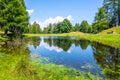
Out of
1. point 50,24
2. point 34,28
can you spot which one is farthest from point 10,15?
point 50,24

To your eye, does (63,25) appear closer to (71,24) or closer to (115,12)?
(71,24)

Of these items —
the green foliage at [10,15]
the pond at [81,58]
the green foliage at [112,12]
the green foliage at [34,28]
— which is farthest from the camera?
the green foliage at [34,28]

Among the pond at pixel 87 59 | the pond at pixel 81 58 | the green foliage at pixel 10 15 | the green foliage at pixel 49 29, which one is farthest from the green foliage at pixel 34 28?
the pond at pixel 87 59

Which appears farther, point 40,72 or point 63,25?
point 63,25

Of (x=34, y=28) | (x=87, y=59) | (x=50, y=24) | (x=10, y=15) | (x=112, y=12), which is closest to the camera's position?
(x=87, y=59)

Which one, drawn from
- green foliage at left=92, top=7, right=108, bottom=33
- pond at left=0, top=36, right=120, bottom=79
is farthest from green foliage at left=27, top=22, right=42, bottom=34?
pond at left=0, top=36, right=120, bottom=79

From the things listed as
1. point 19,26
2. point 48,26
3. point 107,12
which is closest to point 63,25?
point 48,26

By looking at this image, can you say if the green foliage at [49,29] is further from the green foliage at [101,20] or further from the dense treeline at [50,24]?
the green foliage at [101,20]

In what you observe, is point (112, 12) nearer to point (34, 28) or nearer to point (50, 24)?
point (34, 28)

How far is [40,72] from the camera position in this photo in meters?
14.7

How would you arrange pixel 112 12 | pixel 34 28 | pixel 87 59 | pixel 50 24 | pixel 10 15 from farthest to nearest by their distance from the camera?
pixel 50 24 < pixel 34 28 < pixel 112 12 < pixel 10 15 < pixel 87 59

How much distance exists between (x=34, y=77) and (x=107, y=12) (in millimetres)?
78802

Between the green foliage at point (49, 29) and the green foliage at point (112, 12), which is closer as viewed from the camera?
the green foliage at point (112, 12)

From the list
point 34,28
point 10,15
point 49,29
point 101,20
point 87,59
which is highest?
point 101,20
